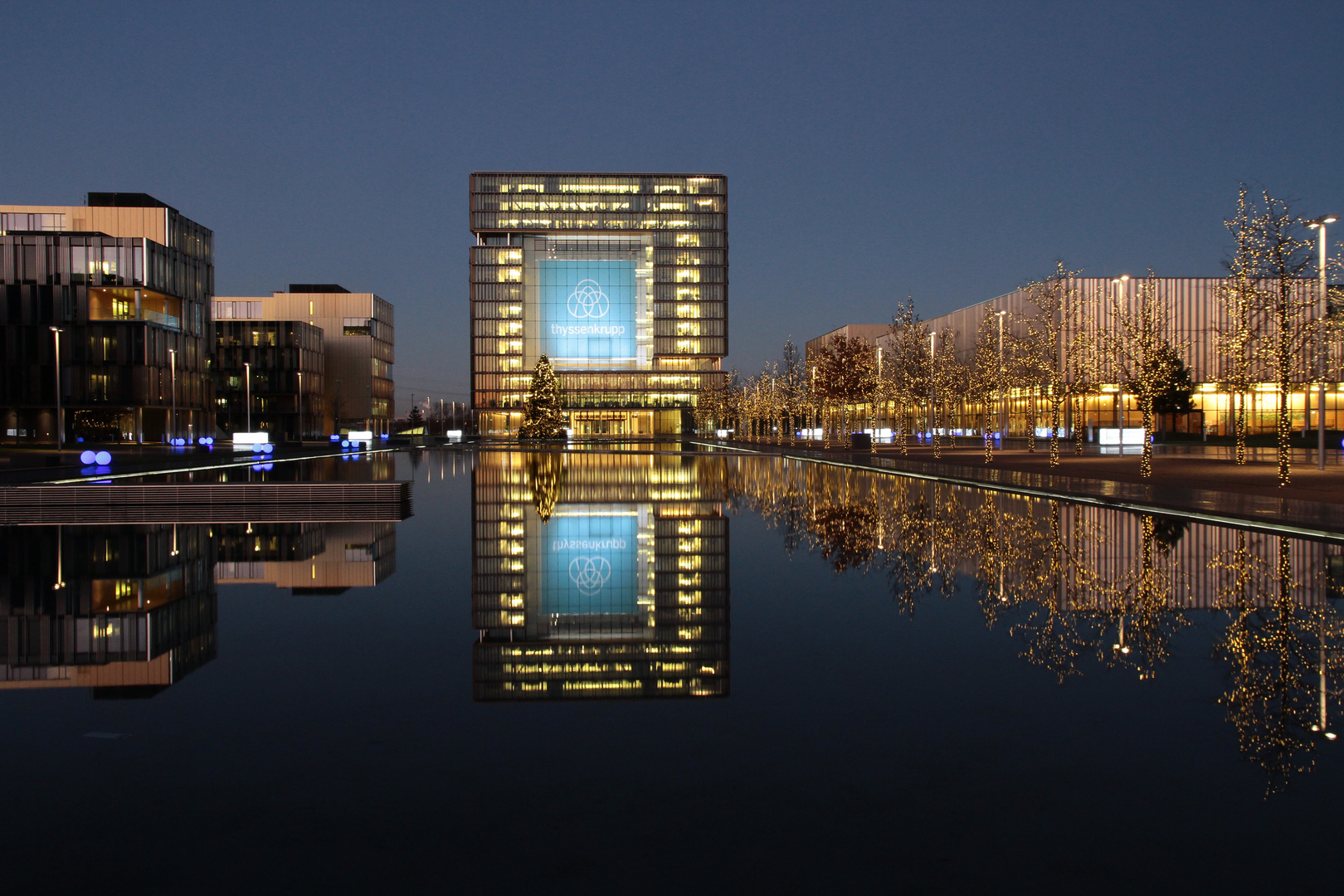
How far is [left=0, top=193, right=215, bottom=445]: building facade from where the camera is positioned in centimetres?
7094

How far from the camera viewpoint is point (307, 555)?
14609 mm

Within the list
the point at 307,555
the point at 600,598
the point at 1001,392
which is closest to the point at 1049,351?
the point at 1001,392

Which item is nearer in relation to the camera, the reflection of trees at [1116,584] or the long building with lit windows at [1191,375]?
the reflection of trees at [1116,584]

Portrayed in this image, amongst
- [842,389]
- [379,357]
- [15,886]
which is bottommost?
[15,886]

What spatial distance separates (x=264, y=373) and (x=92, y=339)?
146ft

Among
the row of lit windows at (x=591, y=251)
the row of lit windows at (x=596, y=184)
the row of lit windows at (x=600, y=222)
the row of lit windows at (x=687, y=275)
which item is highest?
the row of lit windows at (x=596, y=184)

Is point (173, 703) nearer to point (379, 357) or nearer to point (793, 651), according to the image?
point (793, 651)

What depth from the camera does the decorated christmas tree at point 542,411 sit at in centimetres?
10525

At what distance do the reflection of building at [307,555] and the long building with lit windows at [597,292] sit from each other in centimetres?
12945

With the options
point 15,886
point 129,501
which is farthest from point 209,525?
point 15,886

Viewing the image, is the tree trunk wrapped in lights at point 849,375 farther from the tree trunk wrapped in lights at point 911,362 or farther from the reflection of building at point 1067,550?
the reflection of building at point 1067,550

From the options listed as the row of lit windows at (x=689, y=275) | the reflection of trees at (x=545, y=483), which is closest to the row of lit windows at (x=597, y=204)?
the row of lit windows at (x=689, y=275)

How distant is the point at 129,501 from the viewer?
20.2 metres

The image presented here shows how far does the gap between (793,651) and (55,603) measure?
7.92 m
